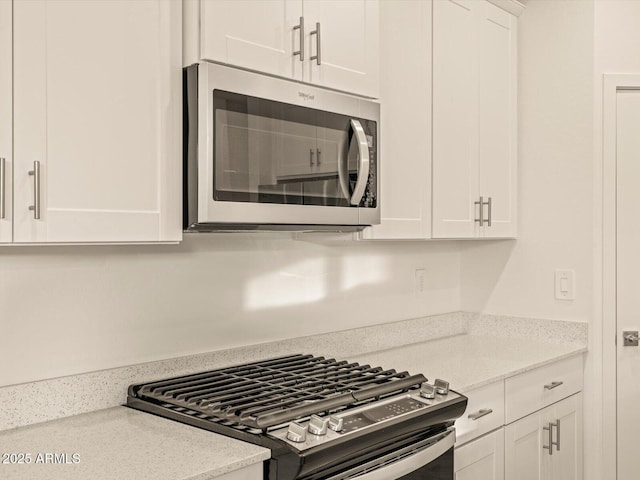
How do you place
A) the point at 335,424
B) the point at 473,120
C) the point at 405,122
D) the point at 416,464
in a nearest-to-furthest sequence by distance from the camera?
Result: the point at 335,424, the point at 416,464, the point at 405,122, the point at 473,120

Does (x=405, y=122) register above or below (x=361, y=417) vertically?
above

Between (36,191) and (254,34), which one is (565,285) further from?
(36,191)

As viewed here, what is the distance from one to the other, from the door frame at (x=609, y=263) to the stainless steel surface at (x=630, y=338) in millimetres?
38

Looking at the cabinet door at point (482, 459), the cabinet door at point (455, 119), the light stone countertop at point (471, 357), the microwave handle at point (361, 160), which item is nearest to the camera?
the microwave handle at point (361, 160)

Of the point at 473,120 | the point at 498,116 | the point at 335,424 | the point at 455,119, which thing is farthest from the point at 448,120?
the point at 335,424

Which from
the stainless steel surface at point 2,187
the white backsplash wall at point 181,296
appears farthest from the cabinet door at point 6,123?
the white backsplash wall at point 181,296

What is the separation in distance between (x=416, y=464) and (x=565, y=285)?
152 cm

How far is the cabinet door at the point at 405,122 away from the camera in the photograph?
93.8 inches

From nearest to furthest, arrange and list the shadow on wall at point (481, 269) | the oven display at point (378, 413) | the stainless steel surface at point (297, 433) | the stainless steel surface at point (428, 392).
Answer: the stainless steel surface at point (297, 433), the oven display at point (378, 413), the stainless steel surface at point (428, 392), the shadow on wall at point (481, 269)

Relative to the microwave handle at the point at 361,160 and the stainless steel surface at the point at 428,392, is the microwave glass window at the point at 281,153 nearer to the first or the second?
the microwave handle at the point at 361,160

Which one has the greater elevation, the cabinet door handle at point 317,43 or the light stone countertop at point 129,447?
the cabinet door handle at point 317,43

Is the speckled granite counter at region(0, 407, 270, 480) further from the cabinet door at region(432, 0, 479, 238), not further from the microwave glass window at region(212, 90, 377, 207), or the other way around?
the cabinet door at region(432, 0, 479, 238)

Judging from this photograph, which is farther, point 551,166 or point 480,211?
point 551,166

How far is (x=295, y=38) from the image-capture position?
6.42 ft
